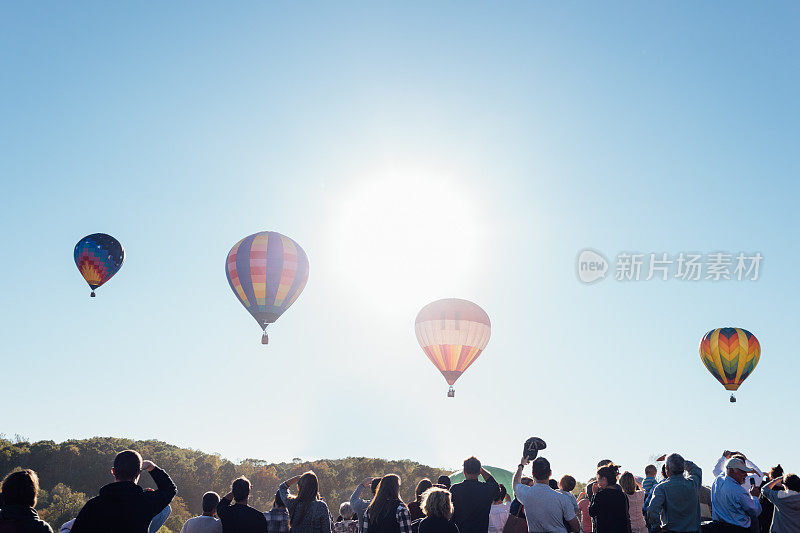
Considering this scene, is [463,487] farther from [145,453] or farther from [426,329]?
[145,453]

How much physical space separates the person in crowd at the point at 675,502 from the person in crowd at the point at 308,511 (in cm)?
455

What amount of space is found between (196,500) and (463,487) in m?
49.3

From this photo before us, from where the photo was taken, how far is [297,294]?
96.0 feet

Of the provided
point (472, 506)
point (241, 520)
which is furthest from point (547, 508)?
point (241, 520)

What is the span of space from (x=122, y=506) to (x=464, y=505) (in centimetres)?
404

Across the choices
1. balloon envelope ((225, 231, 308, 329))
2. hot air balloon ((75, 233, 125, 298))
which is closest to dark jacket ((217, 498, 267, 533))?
balloon envelope ((225, 231, 308, 329))

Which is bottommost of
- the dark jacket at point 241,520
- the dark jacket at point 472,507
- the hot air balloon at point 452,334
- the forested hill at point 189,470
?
the forested hill at point 189,470

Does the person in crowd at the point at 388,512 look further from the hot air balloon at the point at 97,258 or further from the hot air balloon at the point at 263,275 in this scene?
the hot air balloon at the point at 97,258

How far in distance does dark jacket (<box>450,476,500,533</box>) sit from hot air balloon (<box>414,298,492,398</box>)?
19244 millimetres

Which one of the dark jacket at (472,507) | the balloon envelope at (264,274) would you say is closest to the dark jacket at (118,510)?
the dark jacket at (472,507)

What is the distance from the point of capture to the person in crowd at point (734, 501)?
994 cm

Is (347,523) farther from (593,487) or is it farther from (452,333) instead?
(452,333)

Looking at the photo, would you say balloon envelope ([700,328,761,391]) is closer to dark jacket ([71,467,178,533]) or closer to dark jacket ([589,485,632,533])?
dark jacket ([589,485,632,533])

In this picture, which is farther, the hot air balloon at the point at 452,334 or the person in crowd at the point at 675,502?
the hot air balloon at the point at 452,334
